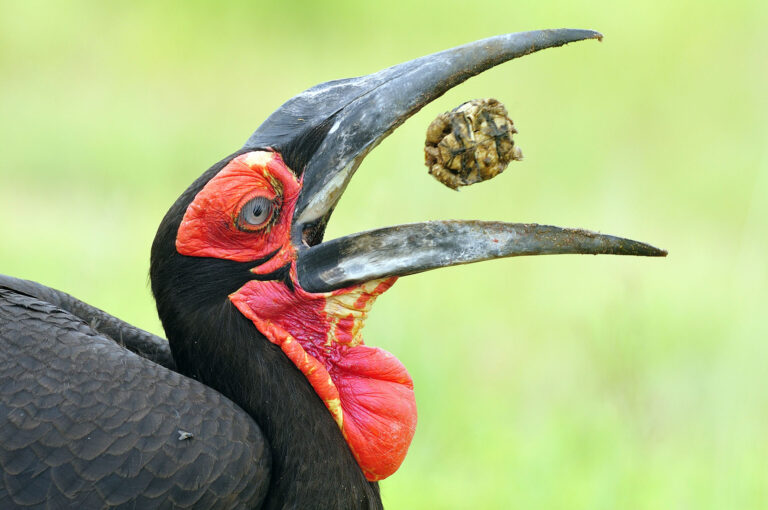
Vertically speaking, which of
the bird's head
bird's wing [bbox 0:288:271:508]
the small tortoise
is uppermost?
the small tortoise

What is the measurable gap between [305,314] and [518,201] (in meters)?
4.40

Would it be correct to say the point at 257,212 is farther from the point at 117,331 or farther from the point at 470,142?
the point at 117,331

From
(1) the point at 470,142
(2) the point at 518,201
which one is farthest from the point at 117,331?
(2) the point at 518,201

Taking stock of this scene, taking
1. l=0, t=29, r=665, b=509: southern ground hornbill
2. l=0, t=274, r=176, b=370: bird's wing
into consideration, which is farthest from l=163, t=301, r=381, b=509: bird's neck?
l=0, t=274, r=176, b=370: bird's wing

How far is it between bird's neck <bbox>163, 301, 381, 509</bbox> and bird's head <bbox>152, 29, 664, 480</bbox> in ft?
0.14

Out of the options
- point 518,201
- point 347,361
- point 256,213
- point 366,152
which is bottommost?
point 347,361

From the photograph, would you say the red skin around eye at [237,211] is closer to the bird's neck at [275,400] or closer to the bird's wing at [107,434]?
the bird's neck at [275,400]

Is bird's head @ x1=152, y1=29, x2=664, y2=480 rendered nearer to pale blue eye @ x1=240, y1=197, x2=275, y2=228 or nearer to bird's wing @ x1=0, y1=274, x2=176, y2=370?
pale blue eye @ x1=240, y1=197, x2=275, y2=228

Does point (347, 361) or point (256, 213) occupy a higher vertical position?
point (256, 213)

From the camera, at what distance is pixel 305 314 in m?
2.75

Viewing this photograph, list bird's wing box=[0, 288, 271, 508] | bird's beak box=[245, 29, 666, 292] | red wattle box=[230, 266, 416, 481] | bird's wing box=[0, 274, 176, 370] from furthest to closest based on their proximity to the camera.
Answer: bird's wing box=[0, 274, 176, 370]
red wattle box=[230, 266, 416, 481]
bird's beak box=[245, 29, 666, 292]
bird's wing box=[0, 288, 271, 508]

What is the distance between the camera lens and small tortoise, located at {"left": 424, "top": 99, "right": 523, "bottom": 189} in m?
2.78

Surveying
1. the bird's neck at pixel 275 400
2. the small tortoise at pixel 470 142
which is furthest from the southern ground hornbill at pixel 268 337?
the small tortoise at pixel 470 142

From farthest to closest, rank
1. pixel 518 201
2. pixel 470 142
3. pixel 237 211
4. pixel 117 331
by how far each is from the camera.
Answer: pixel 518 201
pixel 117 331
pixel 470 142
pixel 237 211
